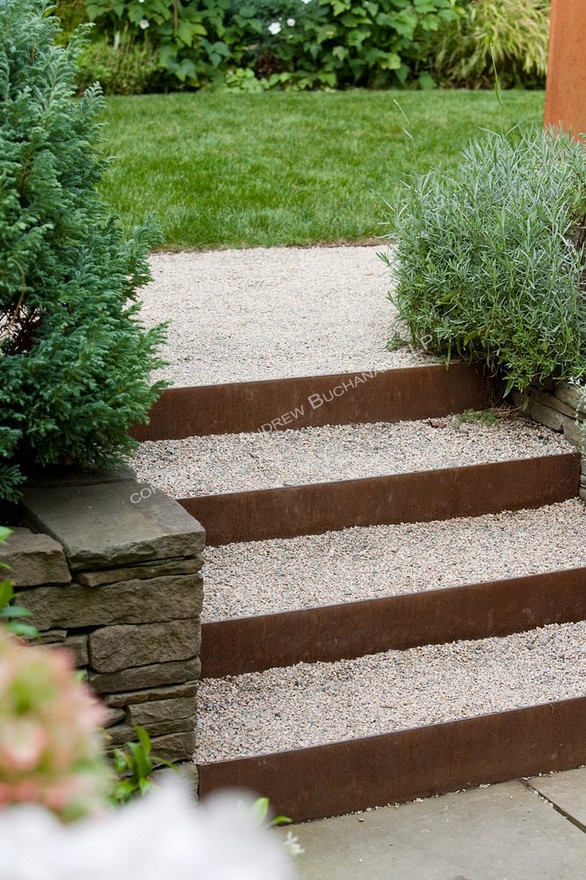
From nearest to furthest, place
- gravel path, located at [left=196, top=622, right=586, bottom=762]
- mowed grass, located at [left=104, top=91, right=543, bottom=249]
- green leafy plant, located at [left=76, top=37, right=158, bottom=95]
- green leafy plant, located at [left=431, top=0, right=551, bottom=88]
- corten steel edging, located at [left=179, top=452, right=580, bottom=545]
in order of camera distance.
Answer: gravel path, located at [left=196, top=622, right=586, bottom=762], corten steel edging, located at [left=179, top=452, right=580, bottom=545], mowed grass, located at [left=104, top=91, right=543, bottom=249], green leafy plant, located at [left=76, top=37, right=158, bottom=95], green leafy plant, located at [left=431, top=0, right=551, bottom=88]

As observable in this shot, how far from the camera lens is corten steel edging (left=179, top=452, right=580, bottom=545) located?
11.3ft

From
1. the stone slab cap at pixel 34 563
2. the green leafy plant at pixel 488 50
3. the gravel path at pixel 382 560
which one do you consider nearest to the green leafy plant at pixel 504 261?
the gravel path at pixel 382 560

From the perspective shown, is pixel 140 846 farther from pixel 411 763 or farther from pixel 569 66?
pixel 569 66

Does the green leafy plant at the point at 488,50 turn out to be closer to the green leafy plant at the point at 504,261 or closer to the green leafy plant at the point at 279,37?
the green leafy plant at the point at 279,37

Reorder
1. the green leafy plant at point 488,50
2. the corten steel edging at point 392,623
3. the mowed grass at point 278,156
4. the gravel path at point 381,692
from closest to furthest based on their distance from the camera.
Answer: the gravel path at point 381,692 → the corten steel edging at point 392,623 → the mowed grass at point 278,156 → the green leafy plant at point 488,50

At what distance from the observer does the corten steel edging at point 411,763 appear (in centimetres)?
269

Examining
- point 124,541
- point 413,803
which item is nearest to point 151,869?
point 124,541

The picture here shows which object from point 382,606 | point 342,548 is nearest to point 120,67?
point 342,548

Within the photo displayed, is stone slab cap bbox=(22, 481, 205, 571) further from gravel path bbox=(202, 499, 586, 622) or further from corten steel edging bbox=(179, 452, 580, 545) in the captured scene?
corten steel edging bbox=(179, 452, 580, 545)

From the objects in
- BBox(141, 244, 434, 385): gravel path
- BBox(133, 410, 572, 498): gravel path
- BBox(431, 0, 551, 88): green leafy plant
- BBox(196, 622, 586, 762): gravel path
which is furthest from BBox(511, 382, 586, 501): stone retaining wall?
BBox(431, 0, 551, 88): green leafy plant

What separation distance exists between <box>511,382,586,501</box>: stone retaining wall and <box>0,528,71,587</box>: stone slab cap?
2.04 metres

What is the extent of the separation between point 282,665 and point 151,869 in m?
2.56

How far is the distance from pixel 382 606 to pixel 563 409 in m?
1.23

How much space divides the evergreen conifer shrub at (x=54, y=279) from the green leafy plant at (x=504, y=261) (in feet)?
5.35
